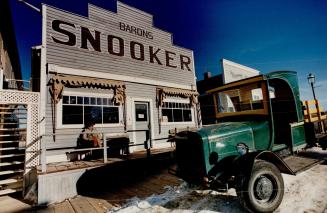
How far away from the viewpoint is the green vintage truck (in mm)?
3307

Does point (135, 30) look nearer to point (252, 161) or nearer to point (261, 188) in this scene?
point (252, 161)

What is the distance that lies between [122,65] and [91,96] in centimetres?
225

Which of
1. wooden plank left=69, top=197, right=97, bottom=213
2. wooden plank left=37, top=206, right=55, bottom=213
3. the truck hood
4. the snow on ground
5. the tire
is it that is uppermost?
the truck hood

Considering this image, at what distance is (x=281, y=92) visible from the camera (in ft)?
17.9

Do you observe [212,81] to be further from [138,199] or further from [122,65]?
[138,199]

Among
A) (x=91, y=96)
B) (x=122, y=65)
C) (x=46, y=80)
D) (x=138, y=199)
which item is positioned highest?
(x=122, y=65)

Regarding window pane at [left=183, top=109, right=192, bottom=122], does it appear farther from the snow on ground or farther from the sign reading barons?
the snow on ground

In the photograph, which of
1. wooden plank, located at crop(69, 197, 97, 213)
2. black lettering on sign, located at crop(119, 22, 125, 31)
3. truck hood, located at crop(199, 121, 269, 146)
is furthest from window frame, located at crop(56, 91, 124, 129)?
truck hood, located at crop(199, 121, 269, 146)

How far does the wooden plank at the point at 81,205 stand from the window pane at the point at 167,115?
6.02 meters

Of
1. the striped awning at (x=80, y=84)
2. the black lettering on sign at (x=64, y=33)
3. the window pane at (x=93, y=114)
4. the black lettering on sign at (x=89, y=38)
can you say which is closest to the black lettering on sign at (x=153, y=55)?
the striped awning at (x=80, y=84)

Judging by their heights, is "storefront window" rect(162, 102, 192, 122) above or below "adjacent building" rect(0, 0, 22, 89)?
below

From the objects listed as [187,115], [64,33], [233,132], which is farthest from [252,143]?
[64,33]

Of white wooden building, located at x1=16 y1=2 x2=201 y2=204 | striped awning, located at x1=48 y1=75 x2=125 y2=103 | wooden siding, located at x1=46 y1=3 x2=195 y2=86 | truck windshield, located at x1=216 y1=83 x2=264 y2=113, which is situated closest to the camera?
truck windshield, located at x1=216 y1=83 x2=264 y2=113

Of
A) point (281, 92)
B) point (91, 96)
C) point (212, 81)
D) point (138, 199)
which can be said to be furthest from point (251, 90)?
point (212, 81)
